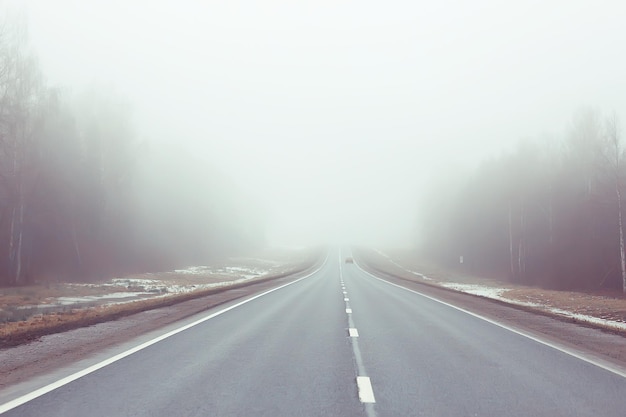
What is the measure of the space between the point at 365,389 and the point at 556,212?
45.6m

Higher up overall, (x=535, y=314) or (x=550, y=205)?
(x=550, y=205)

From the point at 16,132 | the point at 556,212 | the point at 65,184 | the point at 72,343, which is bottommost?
the point at 72,343

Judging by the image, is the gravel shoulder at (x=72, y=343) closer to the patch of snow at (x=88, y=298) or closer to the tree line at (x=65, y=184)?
the patch of snow at (x=88, y=298)

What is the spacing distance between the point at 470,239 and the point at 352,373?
208 ft

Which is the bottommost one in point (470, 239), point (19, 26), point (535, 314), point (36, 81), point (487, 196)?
point (535, 314)

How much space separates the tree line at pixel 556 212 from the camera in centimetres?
3622

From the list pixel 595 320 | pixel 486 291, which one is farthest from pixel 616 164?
pixel 595 320

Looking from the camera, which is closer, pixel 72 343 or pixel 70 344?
pixel 70 344

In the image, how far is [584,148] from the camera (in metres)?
42.1

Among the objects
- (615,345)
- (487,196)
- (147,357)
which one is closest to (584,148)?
(487,196)

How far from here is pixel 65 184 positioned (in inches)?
1458

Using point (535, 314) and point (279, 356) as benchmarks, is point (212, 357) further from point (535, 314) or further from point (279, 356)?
point (535, 314)

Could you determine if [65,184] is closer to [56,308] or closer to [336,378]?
[56,308]

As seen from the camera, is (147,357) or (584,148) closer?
(147,357)
